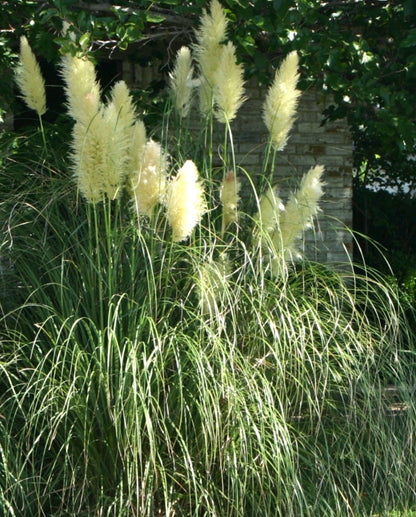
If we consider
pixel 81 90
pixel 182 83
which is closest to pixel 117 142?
pixel 81 90

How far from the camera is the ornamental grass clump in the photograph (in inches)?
154

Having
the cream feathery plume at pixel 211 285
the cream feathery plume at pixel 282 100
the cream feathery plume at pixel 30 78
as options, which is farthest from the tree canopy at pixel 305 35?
the cream feathery plume at pixel 211 285

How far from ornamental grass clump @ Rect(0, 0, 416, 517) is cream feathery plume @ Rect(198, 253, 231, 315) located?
0.05ft

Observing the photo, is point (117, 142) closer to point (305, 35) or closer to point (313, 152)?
point (305, 35)

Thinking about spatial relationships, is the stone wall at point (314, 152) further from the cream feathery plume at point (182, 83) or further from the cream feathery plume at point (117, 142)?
the cream feathery plume at point (117, 142)

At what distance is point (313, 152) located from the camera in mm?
8555

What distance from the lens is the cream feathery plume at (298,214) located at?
450 cm

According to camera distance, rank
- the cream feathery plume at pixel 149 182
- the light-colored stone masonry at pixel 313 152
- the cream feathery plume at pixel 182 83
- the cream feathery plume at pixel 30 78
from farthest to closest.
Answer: the light-colored stone masonry at pixel 313 152 < the cream feathery plume at pixel 182 83 < the cream feathery plume at pixel 30 78 < the cream feathery plume at pixel 149 182

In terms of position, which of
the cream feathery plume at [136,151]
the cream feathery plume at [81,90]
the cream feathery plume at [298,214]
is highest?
the cream feathery plume at [81,90]

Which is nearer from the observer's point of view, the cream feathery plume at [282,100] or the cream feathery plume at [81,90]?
the cream feathery plume at [81,90]

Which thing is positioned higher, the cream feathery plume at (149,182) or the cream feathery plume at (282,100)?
the cream feathery plume at (282,100)

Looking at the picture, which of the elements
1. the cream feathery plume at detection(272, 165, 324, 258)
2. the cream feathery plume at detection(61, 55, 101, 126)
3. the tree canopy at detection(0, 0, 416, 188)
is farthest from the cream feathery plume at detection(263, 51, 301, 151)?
the tree canopy at detection(0, 0, 416, 188)

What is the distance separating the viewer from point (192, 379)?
4020 mm

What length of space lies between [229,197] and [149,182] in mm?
478
